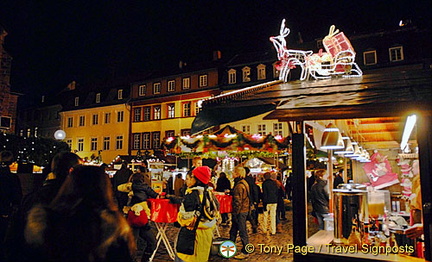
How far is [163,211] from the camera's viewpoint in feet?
22.9

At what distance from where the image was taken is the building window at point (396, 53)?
26034 mm

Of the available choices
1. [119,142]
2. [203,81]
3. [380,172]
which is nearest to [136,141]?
[119,142]

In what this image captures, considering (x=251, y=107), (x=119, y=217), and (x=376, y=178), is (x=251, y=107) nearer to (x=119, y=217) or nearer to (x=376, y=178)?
(x=119, y=217)

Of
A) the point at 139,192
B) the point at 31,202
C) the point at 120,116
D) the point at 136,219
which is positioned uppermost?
the point at 120,116

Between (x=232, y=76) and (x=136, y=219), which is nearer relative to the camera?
(x=136, y=219)

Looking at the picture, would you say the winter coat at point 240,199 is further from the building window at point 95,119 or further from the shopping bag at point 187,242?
the building window at point 95,119

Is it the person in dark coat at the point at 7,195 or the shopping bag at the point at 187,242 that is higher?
the person in dark coat at the point at 7,195

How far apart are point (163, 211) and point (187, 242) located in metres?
2.12

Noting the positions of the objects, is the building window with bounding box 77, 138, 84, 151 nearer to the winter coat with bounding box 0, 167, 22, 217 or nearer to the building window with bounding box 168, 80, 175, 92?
the building window with bounding box 168, 80, 175, 92

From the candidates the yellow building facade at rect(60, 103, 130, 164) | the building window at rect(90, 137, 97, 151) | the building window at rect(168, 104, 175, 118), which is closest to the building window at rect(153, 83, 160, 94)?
the building window at rect(168, 104, 175, 118)

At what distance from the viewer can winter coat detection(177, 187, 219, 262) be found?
4.96 m

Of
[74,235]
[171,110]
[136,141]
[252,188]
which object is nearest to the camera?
[74,235]

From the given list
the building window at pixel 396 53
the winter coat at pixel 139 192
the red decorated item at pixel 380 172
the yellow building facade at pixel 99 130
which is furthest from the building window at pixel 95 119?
the winter coat at pixel 139 192

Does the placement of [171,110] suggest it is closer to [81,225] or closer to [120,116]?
[120,116]
